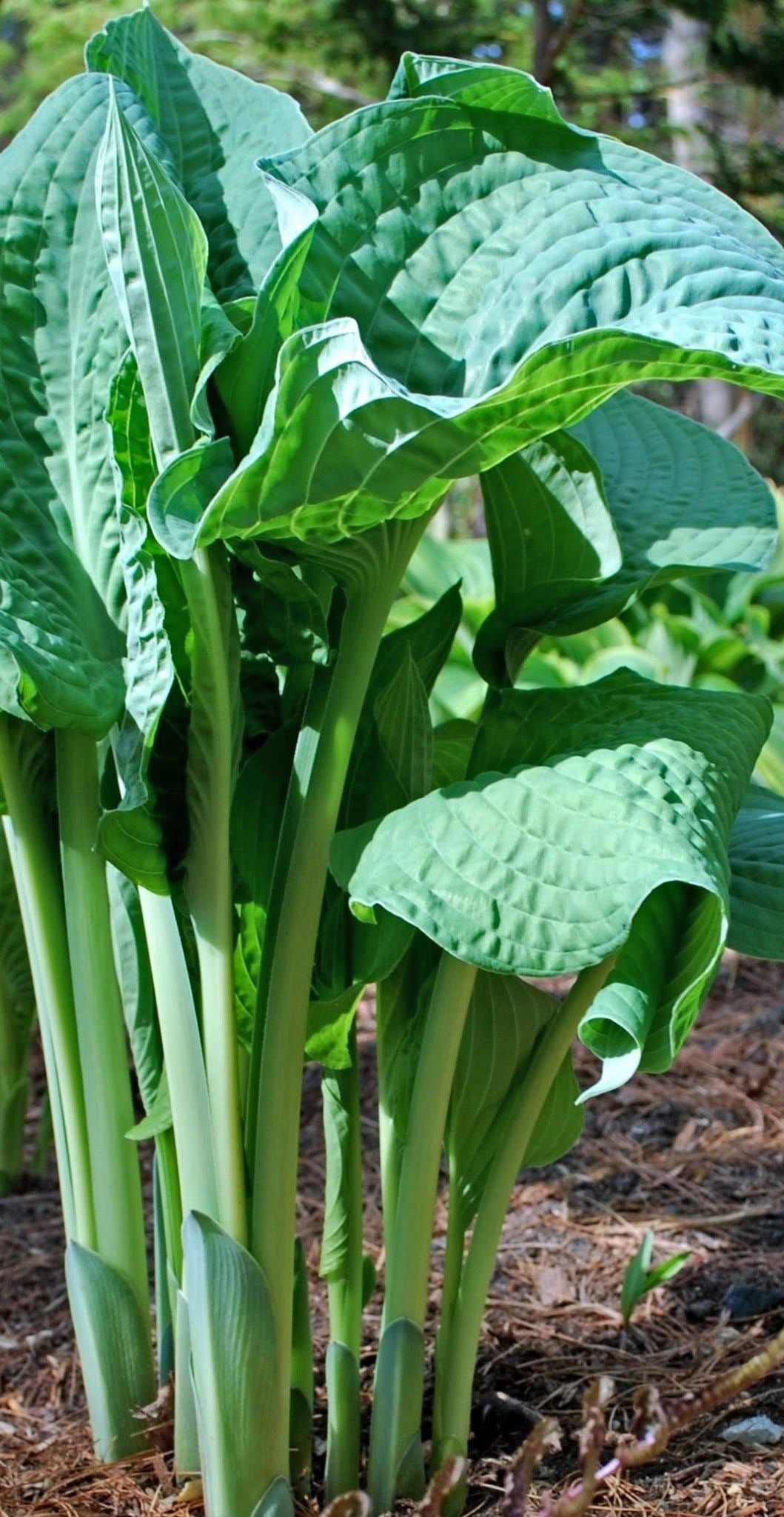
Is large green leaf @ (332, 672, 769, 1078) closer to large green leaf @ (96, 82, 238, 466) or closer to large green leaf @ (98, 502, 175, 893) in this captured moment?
large green leaf @ (98, 502, 175, 893)

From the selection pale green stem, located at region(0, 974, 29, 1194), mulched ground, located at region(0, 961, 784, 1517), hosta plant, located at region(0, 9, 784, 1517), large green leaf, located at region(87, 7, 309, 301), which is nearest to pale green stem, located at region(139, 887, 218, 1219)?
hosta plant, located at region(0, 9, 784, 1517)

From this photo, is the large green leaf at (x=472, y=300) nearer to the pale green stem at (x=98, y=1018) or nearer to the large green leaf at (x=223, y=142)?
the large green leaf at (x=223, y=142)

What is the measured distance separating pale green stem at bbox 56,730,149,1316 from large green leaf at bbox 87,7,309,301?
38 cm

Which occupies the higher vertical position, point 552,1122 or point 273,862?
point 273,862

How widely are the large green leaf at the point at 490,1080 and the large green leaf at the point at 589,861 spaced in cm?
19

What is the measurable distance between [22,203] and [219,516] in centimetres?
40

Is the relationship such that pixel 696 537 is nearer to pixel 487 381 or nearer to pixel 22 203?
pixel 487 381

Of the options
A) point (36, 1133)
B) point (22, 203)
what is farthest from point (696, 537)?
point (36, 1133)

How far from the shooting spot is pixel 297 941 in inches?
36.0

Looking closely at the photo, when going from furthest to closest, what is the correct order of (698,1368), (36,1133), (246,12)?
(246,12)
(36,1133)
(698,1368)

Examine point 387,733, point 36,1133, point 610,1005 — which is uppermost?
point 387,733

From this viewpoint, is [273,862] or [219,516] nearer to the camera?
[219,516]

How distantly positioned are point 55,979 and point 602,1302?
2.49 feet

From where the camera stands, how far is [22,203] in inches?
39.0
